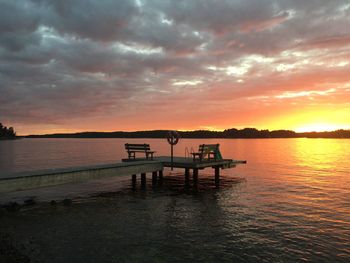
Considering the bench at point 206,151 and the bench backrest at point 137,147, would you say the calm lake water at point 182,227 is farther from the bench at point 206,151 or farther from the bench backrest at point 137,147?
the bench backrest at point 137,147

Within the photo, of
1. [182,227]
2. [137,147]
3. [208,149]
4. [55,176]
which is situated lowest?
[182,227]

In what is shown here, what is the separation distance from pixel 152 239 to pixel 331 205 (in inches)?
484

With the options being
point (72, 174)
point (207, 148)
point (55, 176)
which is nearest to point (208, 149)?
point (207, 148)

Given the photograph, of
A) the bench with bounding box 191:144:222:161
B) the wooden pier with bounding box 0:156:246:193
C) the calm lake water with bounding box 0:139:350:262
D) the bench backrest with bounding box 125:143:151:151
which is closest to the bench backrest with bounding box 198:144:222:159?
the bench with bounding box 191:144:222:161

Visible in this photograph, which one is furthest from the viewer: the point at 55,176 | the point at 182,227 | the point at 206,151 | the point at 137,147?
the point at 137,147

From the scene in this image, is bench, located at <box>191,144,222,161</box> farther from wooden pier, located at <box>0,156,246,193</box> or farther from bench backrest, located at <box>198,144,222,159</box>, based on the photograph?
wooden pier, located at <box>0,156,246,193</box>

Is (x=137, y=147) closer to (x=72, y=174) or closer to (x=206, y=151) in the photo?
(x=206, y=151)

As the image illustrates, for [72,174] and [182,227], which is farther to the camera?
[72,174]

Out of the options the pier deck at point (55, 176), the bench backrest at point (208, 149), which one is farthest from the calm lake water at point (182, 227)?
the bench backrest at point (208, 149)

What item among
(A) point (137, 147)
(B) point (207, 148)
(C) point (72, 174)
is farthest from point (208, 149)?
(C) point (72, 174)

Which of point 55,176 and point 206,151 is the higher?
point 206,151

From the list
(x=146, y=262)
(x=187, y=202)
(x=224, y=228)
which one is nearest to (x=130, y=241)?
(x=146, y=262)

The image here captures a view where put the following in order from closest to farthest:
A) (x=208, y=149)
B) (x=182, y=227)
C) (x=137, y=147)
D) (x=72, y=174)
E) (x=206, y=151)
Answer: (x=182, y=227) → (x=72, y=174) → (x=206, y=151) → (x=208, y=149) → (x=137, y=147)

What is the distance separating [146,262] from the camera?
31.7 ft
